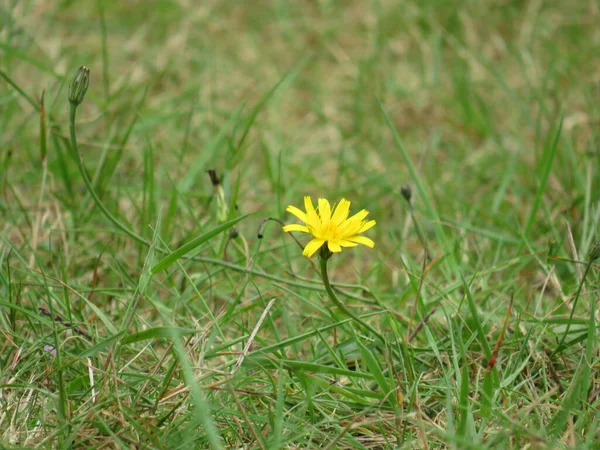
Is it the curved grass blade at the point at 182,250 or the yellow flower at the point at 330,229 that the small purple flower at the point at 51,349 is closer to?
the curved grass blade at the point at 182,250

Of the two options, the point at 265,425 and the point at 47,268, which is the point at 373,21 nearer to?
the point at 47,268

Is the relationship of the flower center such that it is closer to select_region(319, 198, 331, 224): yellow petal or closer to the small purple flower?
select_region(319, 198, 331, 224): yellow petal

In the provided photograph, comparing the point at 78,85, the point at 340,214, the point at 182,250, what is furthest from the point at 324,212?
the point at 78,85

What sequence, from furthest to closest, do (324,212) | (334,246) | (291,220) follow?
(291,220), (324,212), (334,246)

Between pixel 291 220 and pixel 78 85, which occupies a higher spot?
pixel 78 85

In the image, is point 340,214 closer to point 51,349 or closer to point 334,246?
point 334,246

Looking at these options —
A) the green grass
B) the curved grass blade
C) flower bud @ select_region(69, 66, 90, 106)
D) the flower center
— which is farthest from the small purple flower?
the flower center

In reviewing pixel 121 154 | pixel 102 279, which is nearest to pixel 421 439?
pixel 102 279

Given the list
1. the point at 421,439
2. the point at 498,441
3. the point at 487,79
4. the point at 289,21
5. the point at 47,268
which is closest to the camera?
the point at 498,441
